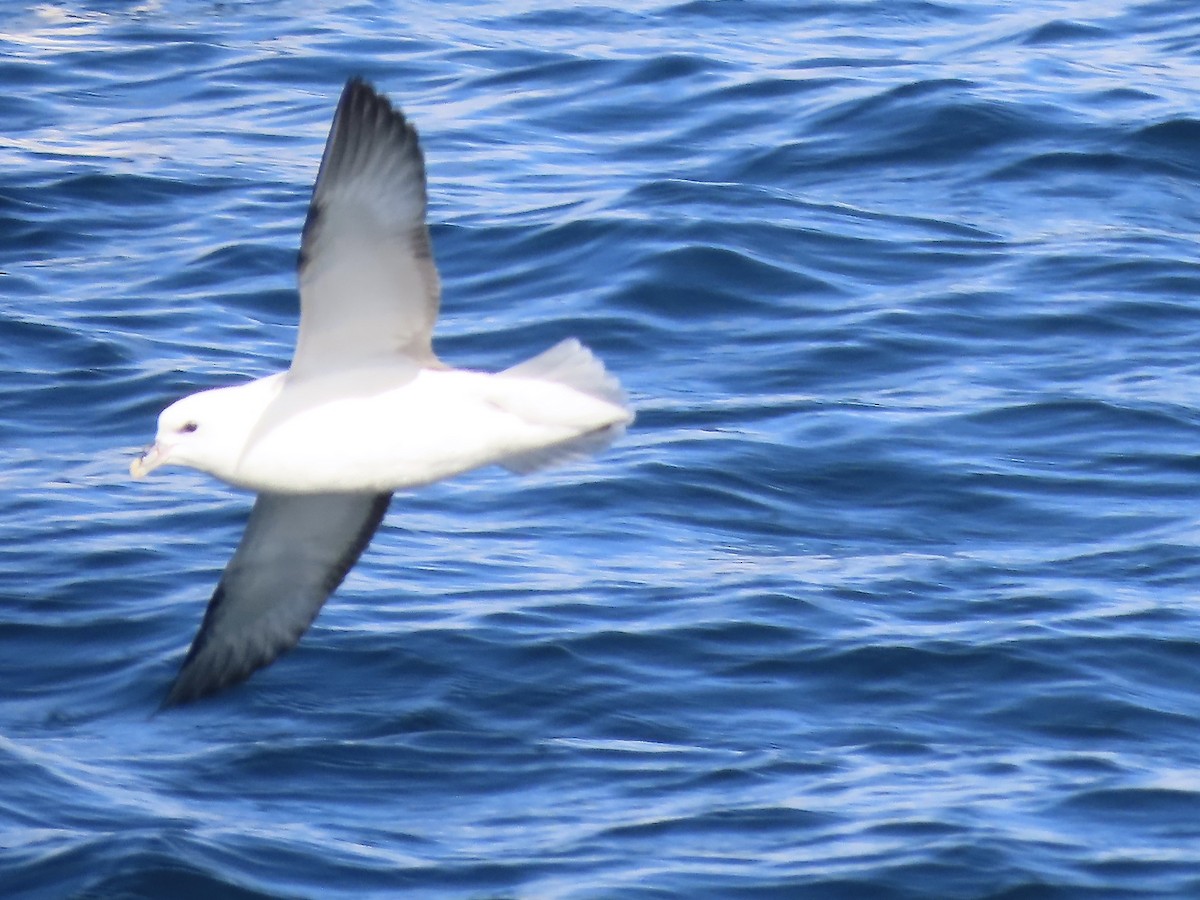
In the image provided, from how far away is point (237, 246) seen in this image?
39.1ft

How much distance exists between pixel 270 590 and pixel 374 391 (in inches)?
52.6

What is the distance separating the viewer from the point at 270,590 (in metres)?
7.33

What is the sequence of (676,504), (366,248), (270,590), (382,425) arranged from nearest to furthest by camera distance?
(366,248), (382,425), (270,590), (676,504)

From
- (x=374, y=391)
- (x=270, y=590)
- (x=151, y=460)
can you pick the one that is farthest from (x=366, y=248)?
(x=270, y=590)

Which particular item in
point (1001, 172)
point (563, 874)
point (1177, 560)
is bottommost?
point (563, 874)

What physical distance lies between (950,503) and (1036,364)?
4.96 feet

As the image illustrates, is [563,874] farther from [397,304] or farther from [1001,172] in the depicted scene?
[1001,172]

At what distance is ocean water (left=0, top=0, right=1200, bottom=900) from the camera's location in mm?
7105

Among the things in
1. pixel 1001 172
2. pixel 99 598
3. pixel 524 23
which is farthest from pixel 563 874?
pixel 524 23

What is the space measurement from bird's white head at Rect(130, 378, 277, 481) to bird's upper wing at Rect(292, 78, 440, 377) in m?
0.19

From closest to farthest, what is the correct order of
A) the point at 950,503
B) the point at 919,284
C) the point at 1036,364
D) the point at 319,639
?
1. the point at 319,639
2. the point at 950,503
3. the point at 1036,364
4. the point at 919,284

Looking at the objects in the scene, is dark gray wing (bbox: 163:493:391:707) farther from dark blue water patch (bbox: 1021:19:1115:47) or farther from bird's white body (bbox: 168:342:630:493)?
dark blue water patch (bbox: 1021:19:1115:47)

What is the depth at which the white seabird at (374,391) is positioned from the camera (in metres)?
6.00

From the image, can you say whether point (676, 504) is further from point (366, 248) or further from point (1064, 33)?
point (1064, 33)
